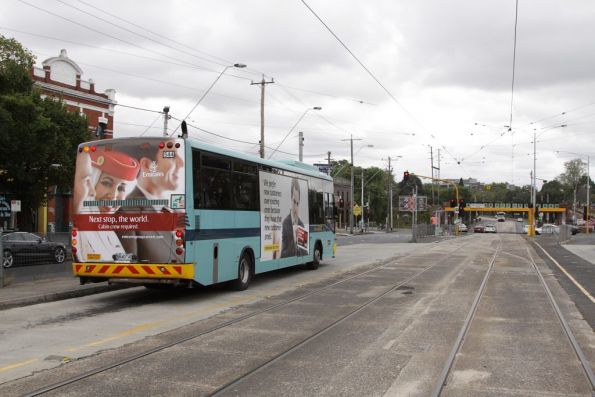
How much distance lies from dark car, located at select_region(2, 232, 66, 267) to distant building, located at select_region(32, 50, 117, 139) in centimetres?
2056

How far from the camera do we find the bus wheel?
1289cm

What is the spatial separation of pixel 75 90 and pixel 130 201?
32351 mm

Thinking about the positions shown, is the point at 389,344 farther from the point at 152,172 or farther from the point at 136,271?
the point at 152,172

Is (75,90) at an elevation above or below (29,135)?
above

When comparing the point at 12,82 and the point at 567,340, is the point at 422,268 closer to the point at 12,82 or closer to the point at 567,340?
the point at 567,340

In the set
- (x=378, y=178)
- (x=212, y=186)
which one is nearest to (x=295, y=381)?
(x=212, y=186)

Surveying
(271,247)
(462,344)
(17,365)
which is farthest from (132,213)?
(462,344)

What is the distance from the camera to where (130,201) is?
10.9 metres

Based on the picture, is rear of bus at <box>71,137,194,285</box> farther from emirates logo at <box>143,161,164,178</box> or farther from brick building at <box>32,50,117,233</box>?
brick building at <box>32,50,117,233</box>

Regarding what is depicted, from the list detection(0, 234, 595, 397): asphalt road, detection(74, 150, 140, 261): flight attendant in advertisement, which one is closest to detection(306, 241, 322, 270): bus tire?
detection(0, 234, 595, 397): asphalt road

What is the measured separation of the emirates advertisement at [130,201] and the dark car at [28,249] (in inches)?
187

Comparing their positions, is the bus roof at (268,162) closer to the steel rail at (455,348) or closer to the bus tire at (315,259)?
the bus tire at (315,259)

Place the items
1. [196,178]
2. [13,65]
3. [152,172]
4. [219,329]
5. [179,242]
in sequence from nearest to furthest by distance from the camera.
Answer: [219,329] < [179,242] < [152,172] < [196,178] < [13,65]

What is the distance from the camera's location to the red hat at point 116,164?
35.9 feet
